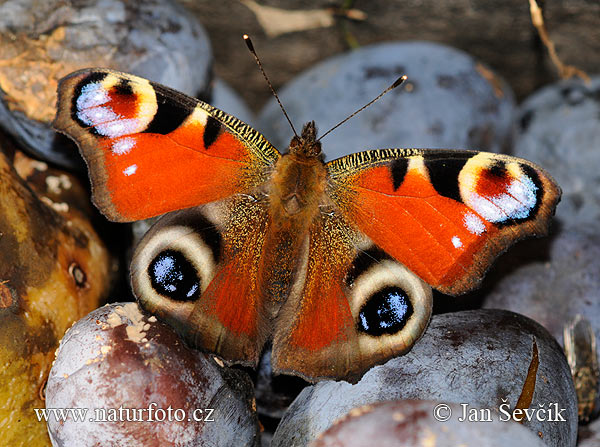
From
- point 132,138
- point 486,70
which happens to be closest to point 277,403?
point 132,138

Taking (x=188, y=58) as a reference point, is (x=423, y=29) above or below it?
below

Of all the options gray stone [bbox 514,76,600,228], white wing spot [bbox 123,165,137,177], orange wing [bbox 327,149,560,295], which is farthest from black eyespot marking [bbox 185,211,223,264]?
gray stone [bbox 514,76,600,228]

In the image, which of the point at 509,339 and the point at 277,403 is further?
the point at 277,403

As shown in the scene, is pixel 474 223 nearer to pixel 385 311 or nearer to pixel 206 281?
pixel 385 311

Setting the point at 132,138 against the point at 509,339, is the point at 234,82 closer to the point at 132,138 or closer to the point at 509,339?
the point at 132,138

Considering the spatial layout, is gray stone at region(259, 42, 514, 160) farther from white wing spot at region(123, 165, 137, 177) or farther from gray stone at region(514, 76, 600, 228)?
white wing spot at region(123, 165, 137, 177)

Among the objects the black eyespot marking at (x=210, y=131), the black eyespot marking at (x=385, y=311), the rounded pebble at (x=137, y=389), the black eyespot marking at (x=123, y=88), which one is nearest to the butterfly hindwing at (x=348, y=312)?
the black eyespot marking at (x=385, y=311)

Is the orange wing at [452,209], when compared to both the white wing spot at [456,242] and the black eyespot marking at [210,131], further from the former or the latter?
the black eyespot marking at [210,131]
